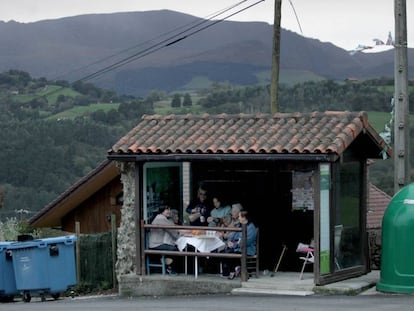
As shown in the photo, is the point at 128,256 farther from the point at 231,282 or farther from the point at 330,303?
the point at 330,303

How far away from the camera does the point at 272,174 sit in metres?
18.3

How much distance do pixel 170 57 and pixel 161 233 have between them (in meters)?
89.4

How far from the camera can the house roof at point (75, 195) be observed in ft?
97.1

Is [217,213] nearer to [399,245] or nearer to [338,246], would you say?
[338,246]

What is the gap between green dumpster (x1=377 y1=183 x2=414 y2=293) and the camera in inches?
610

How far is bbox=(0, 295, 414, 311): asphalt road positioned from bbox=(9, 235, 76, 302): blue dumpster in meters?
0.65

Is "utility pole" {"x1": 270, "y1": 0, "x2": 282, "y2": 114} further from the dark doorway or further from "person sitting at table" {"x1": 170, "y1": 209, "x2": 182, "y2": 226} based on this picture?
"person sitting at table" {"x1": 170, "y1": 209, "x2": 182, "y2": 226}


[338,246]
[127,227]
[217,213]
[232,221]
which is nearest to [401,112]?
[338,246]

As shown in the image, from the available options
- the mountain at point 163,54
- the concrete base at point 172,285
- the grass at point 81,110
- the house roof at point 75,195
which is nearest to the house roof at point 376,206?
the house roof at point 75,195

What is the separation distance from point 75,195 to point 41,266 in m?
13.4

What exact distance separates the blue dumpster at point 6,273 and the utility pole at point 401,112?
7122 millimetres

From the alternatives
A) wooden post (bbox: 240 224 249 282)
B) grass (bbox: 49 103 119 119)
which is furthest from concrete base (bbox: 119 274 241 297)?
grass (bbox: 49 103 119 119)

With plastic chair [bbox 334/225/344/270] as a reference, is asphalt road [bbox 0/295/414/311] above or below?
below

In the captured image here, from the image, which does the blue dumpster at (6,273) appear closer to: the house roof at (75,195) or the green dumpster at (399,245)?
the green dumpster at (399,245)
